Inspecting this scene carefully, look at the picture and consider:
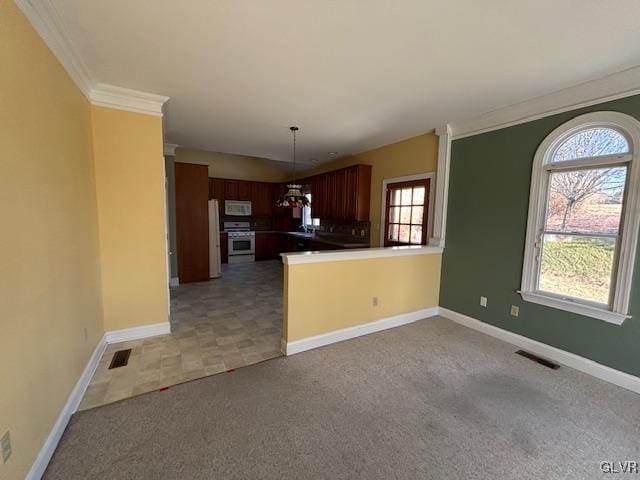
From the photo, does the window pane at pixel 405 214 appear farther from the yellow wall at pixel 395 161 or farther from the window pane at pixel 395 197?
the yellow wall at pixel 395 161

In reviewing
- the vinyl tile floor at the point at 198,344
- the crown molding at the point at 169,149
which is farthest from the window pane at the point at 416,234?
the crown molding at the point at 169,149

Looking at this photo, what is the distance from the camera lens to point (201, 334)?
3.08m

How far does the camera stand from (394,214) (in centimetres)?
455

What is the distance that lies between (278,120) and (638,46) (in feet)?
10.5

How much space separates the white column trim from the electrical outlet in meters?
4.01

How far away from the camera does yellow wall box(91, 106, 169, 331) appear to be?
2672mm

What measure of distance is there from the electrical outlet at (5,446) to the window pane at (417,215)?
425 cm

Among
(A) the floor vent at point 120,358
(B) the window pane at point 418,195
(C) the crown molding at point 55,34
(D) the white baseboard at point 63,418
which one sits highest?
(C) the crown molding at point 55,34

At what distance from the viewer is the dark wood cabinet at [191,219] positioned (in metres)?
4.87

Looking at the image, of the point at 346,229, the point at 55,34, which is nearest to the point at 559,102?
the point at 346,229

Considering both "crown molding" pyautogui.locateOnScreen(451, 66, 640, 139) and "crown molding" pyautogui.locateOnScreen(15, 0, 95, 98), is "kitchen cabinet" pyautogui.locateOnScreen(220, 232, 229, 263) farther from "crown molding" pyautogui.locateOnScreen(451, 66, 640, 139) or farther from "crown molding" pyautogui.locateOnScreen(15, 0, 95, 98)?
"crown molding" pyautogui.locateOnScreen(451, 66, 640, 139)

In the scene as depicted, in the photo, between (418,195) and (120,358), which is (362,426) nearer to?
(120,358)

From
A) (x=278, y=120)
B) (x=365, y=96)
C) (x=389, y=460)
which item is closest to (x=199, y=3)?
(x=365, y=96)

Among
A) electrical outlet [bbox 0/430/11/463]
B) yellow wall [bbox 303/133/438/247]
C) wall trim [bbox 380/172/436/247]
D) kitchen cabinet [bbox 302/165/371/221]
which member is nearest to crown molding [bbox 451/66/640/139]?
yellow wall [bbox 303/133/438/247]
